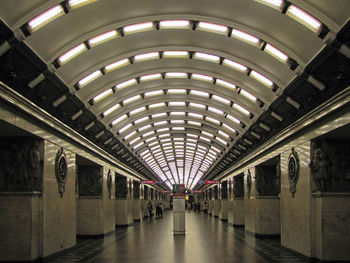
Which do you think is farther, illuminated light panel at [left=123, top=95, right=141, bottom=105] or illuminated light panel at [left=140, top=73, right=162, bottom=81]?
illuminated light panel at [left=123, top=95, right=141, bottom=105]

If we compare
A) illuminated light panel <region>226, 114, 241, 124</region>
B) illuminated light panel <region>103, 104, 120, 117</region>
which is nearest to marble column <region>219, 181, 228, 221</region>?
illuminated light panel <region>226, 114, 241, 124</region>

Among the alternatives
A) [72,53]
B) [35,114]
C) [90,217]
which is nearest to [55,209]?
[35,114]

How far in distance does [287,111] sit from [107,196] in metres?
11.9

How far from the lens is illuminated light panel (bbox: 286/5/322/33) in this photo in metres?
9.23

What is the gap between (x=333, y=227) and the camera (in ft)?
38.0

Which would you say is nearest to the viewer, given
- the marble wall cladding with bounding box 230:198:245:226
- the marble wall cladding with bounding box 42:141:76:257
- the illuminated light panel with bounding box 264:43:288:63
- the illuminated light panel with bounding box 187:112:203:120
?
the illuminated light panel with bounding box 264:43:288:63

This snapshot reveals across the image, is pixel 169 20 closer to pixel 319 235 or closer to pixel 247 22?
pixel 247 22

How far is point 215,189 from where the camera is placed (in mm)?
44594

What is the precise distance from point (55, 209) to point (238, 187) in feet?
55.5

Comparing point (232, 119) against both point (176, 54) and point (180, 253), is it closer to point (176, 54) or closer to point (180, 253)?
point (176, 54)


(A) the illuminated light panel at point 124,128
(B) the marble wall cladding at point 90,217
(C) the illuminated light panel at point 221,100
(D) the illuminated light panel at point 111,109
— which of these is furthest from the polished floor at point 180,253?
(A) the illuminated light panel at point 124,128

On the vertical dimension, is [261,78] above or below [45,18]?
below

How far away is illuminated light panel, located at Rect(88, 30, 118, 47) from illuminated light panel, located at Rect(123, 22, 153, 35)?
0.35 metres

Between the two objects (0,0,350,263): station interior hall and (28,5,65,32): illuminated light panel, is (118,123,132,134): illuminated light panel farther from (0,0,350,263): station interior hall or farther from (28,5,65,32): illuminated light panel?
(28,5,65,32): illuminated light panel
